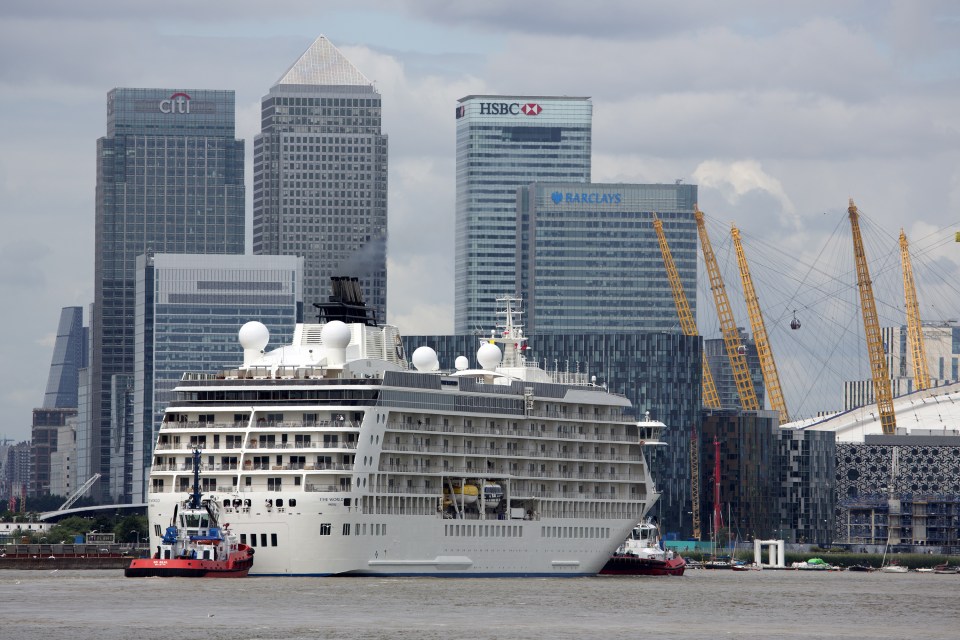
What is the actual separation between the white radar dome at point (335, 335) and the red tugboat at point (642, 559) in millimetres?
31381

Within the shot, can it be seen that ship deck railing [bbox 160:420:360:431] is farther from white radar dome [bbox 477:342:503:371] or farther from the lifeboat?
white radar dome [bbox 477:342:503:371]

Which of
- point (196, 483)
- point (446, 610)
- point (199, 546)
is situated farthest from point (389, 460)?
point (446, 610)

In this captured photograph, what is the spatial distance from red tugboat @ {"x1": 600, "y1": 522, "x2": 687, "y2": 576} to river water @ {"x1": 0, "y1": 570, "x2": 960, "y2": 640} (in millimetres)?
15373

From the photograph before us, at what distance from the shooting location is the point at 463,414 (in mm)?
159875

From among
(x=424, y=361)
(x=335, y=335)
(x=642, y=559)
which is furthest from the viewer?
(x=642, y=559)

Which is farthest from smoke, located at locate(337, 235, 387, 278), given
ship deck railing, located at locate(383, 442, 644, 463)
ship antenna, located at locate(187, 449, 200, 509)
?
ship antenna, located at locate(187, 449, 200, 509)

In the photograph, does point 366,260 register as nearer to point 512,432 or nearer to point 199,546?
point 512,432

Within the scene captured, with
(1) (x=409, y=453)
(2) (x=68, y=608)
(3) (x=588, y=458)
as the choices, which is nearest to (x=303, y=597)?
(2) (x=68, y=608)

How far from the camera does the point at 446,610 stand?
→ 122 m

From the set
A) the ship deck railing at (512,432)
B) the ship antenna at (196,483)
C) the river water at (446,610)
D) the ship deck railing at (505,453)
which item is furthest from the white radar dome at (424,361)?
the ship antenna at (196,483)

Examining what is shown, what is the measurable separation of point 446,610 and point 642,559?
2315 inches

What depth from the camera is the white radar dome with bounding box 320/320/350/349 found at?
155375mm

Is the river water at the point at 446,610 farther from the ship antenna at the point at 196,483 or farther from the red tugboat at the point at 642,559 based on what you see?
the red tugboat at the point at 642,559

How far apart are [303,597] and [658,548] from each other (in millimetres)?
62412
